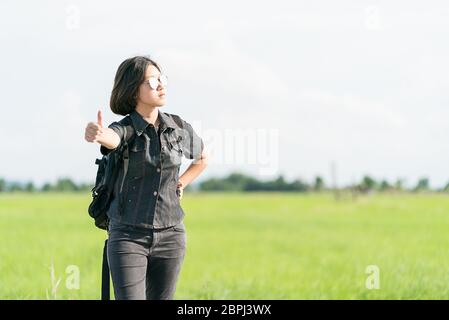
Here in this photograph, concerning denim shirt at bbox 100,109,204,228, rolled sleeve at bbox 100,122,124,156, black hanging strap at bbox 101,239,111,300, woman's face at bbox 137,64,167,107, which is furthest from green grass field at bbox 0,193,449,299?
woman's face at bbox 137,64,167,107

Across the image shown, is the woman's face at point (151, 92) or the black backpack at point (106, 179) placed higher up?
the woman's face at point (151, 92)

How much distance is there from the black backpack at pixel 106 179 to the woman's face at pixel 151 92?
0.68 feet

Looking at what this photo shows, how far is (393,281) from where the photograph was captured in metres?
9.00

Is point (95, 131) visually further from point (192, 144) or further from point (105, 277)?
point (105, 277)

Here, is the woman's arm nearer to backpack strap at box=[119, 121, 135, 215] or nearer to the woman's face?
backpack strap at box=[119, 121, 135, 215]

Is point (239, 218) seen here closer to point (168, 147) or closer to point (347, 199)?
point (347, 199)

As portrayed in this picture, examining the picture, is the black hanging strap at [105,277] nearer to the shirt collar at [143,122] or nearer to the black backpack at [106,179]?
the black backpack at [106,179]

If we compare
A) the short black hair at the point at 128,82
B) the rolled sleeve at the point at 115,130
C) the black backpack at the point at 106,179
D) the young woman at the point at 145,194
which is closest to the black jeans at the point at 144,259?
the young woman at the point at 145,194

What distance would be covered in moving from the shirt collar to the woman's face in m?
0.11

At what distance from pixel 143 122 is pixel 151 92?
0.64 feet

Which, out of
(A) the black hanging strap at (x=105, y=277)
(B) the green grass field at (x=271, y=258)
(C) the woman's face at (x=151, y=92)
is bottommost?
(B) the green grass field at (x=271, y=258)

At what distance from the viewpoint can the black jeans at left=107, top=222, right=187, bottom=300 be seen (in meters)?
4.06

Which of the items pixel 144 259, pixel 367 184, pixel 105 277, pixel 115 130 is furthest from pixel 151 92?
pixel 367 184

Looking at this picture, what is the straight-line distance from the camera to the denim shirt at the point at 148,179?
4.11m
